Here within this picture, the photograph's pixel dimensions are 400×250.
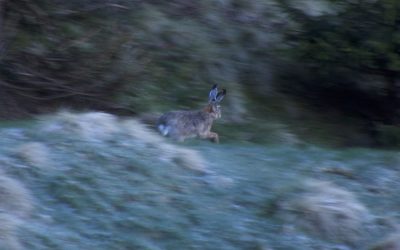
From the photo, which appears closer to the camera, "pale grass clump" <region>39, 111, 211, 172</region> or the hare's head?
"pale grass clump" <region>39, 111, 211, 172</region>

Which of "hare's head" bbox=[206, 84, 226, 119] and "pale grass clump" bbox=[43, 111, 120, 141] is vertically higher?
"hare's head" bbox=[206, 84, 226, 119]

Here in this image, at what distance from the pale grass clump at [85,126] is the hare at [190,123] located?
4.55 ft

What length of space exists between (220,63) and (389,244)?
10201 mm

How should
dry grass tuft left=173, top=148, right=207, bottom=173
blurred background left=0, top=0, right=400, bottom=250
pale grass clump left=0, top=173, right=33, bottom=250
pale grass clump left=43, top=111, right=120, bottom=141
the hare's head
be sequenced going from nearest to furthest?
pale grass clump left=0, top=173, right=33, bottom=250
blurred background left=0, top=0, right=400, bottom=250
dry grass tuft left=173, top=148, right=207, bottom=173
pale grass clump left=43, top=111, right=120, bottom=141
the hare's head

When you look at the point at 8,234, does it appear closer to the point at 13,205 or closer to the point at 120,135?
the point at 13,205

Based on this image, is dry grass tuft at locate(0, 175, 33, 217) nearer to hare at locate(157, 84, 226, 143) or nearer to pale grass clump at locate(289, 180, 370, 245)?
pale grass clump at locate(289, 180, 370, 245)

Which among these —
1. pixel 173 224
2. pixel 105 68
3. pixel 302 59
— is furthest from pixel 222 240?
pixel 302 59

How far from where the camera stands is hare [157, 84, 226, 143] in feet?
44.1

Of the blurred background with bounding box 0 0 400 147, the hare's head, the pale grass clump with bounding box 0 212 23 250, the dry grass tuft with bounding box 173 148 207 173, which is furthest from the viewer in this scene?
the blurred background with bounding box 0 0 400 147

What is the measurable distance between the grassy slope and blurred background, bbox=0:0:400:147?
15.1ft

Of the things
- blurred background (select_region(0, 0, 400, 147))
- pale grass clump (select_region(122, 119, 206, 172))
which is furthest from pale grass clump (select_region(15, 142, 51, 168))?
blurred background (select_region(0, 0, 400, 147))

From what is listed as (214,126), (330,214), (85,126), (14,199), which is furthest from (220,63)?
(14,199)

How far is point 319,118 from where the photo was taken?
18547 millimetres

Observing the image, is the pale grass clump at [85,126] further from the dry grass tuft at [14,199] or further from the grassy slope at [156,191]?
the dry grass tuft at [14,199]
